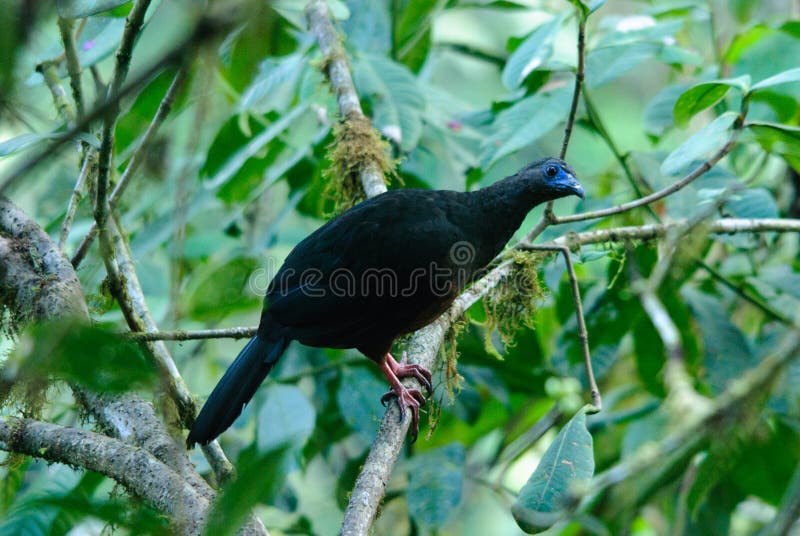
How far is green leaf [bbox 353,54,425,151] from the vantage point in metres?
3.64

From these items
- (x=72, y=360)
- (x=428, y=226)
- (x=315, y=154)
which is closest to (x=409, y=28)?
(x=315, y=154)

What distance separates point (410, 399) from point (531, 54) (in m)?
1.62

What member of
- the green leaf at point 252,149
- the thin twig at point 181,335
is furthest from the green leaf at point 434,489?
the green leaf at point 252,149

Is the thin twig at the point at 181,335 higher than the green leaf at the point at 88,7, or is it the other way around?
the green leaf at the point at 88,7

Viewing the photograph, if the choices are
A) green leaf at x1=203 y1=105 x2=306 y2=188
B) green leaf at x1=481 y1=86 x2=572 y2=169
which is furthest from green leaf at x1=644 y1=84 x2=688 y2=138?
green leaf at x1=203 y1=105 x2=306 y2=188

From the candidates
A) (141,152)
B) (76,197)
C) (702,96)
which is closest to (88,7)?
(141,152)

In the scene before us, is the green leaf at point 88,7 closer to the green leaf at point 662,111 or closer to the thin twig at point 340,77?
the thin twig at point 340,77

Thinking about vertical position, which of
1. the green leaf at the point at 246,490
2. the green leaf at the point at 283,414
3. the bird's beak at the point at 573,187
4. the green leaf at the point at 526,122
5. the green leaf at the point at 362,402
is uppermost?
the green leaf at the point at 246,490

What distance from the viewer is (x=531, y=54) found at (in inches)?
136

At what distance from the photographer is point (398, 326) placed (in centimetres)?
321

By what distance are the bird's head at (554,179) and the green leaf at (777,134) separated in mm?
804

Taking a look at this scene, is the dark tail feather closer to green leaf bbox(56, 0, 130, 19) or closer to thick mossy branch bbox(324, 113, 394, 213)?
thick mossy branch bbox(324, 113, 394, 213)

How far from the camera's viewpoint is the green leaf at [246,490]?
3.21 ft

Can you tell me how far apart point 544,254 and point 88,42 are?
209 cm
